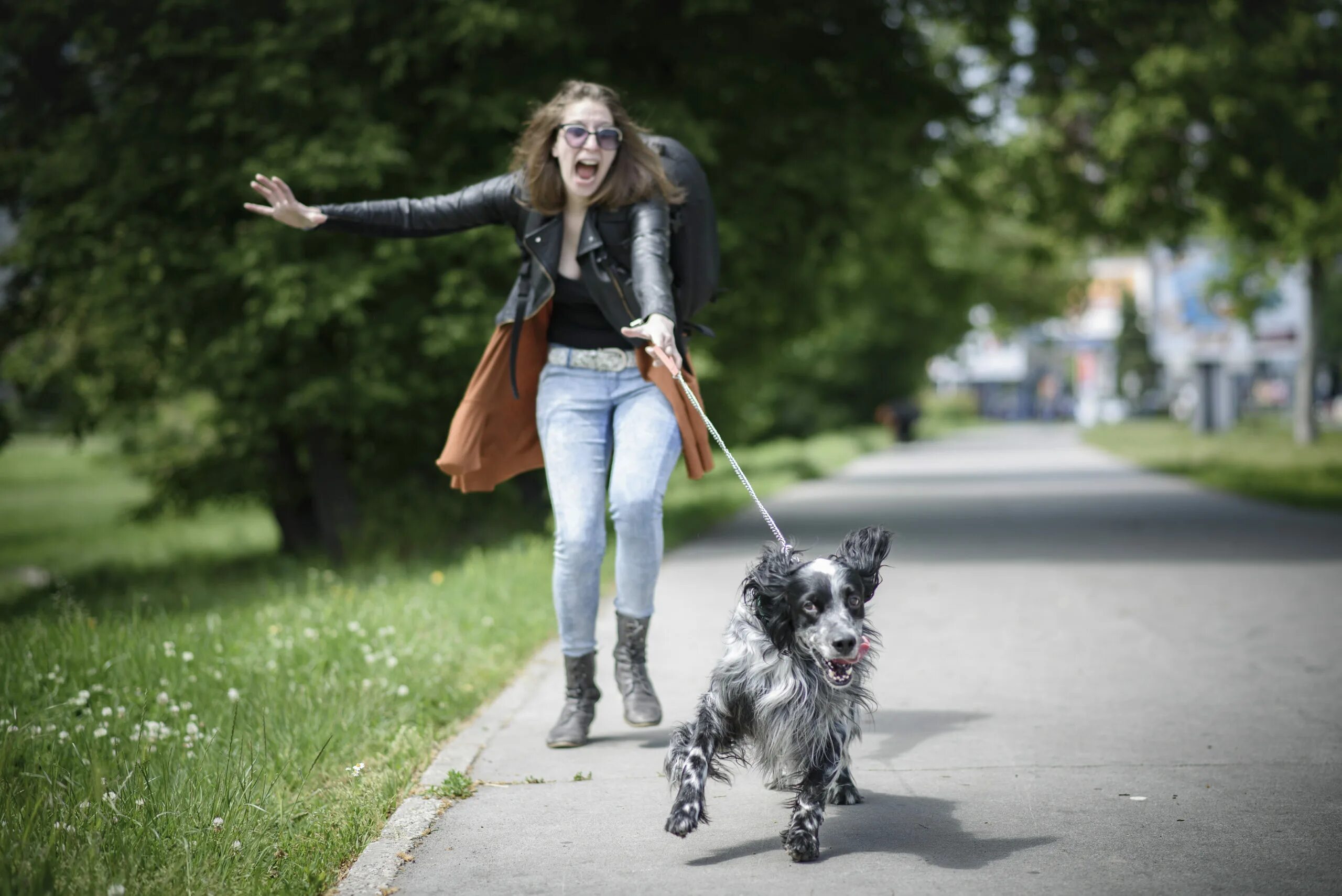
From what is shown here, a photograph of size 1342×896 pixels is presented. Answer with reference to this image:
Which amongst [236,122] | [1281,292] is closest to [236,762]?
[236,122]

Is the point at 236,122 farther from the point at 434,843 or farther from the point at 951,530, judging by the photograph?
the point at 434,843

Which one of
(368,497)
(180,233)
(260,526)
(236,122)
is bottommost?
(260,526)

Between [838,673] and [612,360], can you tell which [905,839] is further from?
[612,360]

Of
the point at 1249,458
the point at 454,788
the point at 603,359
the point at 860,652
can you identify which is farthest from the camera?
the point at 1249,458

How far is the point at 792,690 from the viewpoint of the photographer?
12.6 feet

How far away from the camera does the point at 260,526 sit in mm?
33844

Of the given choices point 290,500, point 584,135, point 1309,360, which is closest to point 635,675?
point 584,135

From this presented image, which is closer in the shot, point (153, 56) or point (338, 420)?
point (153, 56)

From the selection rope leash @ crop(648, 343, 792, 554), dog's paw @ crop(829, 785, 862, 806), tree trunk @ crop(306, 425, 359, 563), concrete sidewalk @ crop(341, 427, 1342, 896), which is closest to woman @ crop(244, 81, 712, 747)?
rope leash @ crop(648, 343, 792, 554)

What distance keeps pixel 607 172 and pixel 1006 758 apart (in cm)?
239

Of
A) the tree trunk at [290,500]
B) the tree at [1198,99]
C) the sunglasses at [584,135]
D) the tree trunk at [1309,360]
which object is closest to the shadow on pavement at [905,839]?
the sunglasses at [584,135]

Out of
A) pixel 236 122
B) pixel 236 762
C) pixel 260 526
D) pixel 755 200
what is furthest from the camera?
pixel 260 526

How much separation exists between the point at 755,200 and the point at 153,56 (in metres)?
5.12

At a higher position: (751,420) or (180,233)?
(180,233)
